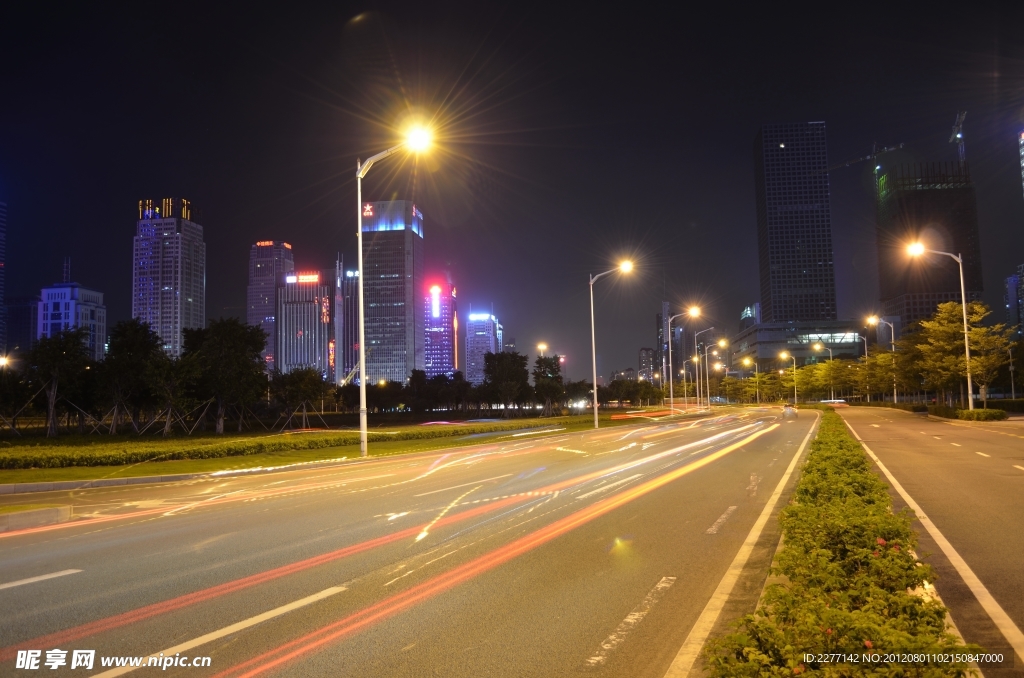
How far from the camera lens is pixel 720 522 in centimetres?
1116

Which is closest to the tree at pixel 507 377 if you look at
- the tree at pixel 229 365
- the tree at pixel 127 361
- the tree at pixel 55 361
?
the tree at pixel 229 365

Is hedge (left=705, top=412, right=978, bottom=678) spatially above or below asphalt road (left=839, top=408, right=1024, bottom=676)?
above

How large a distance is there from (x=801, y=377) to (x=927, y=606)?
126675 mm

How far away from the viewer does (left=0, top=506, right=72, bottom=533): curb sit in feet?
37.4

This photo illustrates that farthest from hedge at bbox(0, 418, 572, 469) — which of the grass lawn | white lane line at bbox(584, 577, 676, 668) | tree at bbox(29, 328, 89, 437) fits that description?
tree at bbox(29, 328, 89, 437)

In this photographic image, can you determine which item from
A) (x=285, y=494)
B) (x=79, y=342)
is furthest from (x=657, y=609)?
(x=79, y=342)

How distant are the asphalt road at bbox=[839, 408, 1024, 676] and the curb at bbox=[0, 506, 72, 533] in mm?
13789

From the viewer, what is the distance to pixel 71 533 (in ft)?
36.1

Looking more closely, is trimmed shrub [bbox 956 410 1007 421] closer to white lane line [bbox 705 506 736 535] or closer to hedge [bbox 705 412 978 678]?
white lane line [bbox 705 506 736 535]

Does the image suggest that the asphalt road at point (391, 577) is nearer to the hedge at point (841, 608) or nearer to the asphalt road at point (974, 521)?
the hedge at point (841, 608)

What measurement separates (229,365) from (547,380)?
57.6m

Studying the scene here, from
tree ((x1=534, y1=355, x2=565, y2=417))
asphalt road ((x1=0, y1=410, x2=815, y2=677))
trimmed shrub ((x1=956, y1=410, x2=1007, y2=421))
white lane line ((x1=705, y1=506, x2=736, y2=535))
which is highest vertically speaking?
tree ((x1=534, y1=355, x2=565, y2=417))

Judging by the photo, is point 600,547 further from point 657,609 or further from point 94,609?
point 94,609

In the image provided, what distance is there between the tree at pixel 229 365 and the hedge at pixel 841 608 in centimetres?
4887
